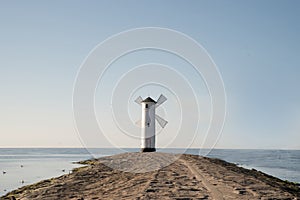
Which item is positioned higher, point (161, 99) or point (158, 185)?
point (161, 99)

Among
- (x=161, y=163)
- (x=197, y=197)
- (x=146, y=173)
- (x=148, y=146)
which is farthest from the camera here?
(x=148, y=146)

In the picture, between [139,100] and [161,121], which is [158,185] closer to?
[161,121]

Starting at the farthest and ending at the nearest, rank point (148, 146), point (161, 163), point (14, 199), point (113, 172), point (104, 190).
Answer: point (148, 146) → point (161, 163) → point (113, 172) → point (14, 199) → point (104, 190)

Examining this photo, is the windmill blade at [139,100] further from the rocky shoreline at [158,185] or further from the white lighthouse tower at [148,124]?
the rocky shoreline at [158,185]

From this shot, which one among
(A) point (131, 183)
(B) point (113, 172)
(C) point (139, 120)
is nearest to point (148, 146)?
(C) point (139, 120)

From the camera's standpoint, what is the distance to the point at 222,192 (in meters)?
17.1

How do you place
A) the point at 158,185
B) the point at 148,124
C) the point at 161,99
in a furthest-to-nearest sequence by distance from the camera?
the point at 161,99, the point at 148,124, the point at 158,185

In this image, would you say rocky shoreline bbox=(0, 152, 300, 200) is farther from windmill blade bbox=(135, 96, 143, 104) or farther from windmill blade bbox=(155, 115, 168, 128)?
windmill blade bbox=(135, 96, 143, 104)

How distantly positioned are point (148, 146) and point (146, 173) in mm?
14767

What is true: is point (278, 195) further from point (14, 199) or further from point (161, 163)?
point (14, 199)

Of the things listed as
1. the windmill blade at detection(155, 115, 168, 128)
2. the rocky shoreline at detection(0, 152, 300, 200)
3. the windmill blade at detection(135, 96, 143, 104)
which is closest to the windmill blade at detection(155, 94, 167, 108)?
the windmill blade at detection(155, 115, 168, 128)

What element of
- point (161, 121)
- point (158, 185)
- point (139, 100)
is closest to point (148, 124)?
point (161, 121)

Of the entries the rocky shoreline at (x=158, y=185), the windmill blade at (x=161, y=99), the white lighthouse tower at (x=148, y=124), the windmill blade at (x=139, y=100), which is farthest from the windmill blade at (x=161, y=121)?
the rocky shoreline at (x=158, y=185)

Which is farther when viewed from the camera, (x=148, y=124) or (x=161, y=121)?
(x=161, y=121)
